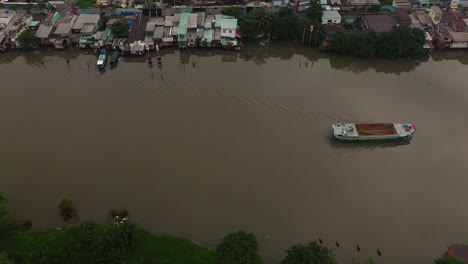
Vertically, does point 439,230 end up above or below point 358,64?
below

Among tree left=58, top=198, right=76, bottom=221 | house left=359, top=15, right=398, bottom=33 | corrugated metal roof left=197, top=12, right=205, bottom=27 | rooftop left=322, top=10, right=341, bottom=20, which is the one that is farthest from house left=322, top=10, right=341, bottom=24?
tree left=58, top=198, right=76, bottom=221

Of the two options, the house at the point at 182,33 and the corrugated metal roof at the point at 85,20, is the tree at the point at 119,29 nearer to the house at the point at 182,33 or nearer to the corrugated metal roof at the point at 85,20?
the corrugated metal roof at the point at 85,20

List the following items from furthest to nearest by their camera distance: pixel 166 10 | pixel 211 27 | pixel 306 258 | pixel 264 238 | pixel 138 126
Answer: pixel 166 10, pixel 211 27, pixel 138 126, pixel 264 238, pixel 306 258

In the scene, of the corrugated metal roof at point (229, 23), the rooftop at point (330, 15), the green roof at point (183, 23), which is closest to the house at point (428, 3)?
the rooftop at point (330, 15)

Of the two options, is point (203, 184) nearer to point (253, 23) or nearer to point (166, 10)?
point (253, 23)

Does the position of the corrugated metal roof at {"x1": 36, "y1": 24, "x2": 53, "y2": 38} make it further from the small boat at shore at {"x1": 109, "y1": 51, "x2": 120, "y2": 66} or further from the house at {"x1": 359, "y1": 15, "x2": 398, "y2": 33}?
the house at {"x1": 359, "y1": 15, "x2": 398, "y2": 33}

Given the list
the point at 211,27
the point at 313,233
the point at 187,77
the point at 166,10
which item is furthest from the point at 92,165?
the point at 166,10
